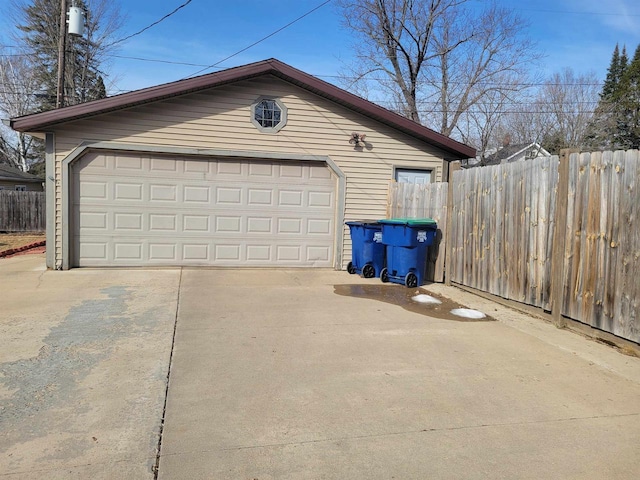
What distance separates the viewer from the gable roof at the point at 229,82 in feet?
30.1

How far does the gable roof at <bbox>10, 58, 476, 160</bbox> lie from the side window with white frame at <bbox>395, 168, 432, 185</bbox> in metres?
0.70

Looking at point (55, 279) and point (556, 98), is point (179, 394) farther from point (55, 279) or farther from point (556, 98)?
point (556, 98)

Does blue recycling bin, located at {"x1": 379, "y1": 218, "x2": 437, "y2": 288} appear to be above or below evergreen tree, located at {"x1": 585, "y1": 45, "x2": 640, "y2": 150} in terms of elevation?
below

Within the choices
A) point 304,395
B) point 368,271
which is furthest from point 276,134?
point 304,395

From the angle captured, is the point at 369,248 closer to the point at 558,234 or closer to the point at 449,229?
the point at 449,229

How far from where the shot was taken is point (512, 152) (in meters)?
29.4

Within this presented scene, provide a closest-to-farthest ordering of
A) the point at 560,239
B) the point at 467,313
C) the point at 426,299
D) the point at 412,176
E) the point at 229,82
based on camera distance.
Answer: the point at 560,239 → the point at 467,313 → the point at 426,299 → the point at 229,82 → the point at 412,176

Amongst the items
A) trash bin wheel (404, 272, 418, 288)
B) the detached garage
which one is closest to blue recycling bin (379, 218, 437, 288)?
trash bin wheel (404, 272, 418, 288)

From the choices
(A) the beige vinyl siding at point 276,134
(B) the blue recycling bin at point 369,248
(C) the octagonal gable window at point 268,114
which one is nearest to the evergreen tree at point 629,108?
(A) the beige vinyl siding at point 276,134

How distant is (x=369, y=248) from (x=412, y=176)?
2.61 meters

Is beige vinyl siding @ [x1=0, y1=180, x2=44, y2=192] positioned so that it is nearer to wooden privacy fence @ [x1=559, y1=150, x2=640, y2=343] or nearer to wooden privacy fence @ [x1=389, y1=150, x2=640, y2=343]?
wooden privacy fence @ [x1=389, y1=150, x2=640, y2=343]

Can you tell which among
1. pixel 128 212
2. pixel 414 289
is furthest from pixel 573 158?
pixel 128 212

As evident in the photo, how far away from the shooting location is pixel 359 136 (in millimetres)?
10844

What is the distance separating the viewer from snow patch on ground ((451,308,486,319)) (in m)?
6.64
